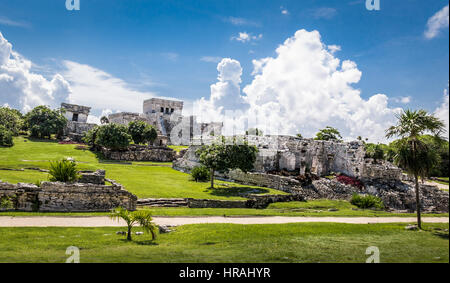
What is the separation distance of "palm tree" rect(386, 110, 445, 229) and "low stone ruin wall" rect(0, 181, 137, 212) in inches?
529

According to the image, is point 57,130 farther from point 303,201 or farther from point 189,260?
point 189,260

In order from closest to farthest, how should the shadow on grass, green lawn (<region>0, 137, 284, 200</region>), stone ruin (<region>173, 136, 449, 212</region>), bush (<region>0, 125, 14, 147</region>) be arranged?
green lawn (<region>0, 137, 284, 200</region>)
the shadow on grass
stone ruin (<region>173, 136, 449, 212</region>)
bush (<region>0, 125, 14, 147</region>)

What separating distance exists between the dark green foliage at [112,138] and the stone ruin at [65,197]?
1036 inches

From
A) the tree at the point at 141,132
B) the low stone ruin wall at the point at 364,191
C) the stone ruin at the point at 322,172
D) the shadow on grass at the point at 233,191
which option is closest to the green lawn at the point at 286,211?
the shadow on grass at the point at 233,191

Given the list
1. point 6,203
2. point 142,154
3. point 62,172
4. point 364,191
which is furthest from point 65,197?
point 142,154

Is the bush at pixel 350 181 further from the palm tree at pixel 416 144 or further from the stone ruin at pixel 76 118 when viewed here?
the stone ruin at pixel 76 118

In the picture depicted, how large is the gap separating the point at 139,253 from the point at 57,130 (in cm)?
5026

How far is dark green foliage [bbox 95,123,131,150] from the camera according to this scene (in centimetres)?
4184

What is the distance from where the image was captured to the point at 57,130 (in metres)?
51.5

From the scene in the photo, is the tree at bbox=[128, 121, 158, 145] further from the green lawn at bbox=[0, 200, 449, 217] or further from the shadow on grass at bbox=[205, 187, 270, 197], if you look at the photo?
the green lawn at bbox=[0, 200, 449, 217]

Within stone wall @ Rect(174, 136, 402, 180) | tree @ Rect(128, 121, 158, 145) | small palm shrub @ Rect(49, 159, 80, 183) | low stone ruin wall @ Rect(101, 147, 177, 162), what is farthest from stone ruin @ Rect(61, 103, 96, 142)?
small palm shrub @ Rect(49, 159, 80, 183)

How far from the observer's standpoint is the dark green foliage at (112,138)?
41844 millimetres
